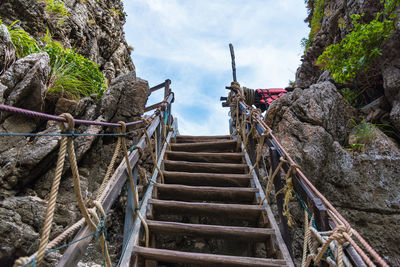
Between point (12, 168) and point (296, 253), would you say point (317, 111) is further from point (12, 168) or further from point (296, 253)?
point (12, 168)

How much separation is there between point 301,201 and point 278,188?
411 millimetres

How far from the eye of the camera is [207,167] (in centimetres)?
308

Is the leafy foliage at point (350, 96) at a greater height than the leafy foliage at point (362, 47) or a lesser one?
lesser

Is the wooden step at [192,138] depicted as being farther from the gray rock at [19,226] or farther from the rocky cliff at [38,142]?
the gray rock at [19,226]

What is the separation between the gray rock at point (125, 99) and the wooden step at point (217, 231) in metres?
2.06

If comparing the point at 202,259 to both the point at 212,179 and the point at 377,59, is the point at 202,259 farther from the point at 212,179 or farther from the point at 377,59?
the point at 377,59

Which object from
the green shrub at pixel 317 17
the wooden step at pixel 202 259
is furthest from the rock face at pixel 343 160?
the green shrub at pixel 317 17

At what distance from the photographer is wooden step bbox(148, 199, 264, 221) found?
2.24 metres

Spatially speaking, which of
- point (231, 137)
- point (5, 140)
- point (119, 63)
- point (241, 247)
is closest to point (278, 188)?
point (241, 247)

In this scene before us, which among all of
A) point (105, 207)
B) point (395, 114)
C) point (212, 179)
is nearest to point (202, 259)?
point (105, 207)

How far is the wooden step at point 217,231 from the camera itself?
1.94 metres

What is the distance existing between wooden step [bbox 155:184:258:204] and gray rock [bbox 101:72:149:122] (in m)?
1.56

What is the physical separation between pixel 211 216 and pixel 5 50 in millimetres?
3303

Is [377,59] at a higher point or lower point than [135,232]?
higher
